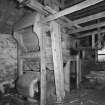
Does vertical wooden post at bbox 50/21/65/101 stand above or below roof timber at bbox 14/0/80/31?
below

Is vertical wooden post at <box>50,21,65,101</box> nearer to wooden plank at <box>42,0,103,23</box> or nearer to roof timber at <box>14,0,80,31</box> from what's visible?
wooden plank at <box>42,0,103,23</box>

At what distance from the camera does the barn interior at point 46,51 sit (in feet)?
8.68

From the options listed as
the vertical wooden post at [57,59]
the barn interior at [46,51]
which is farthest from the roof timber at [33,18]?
the vertical wooden post at [57,59]

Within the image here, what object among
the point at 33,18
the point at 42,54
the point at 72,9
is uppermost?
the point at 33,18

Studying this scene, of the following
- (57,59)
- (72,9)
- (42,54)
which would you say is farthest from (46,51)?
(72,9)

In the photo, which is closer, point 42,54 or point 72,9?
point 72,9

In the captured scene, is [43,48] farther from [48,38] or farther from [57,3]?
[57,3]

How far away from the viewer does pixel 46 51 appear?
2.89m

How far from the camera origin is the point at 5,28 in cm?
342

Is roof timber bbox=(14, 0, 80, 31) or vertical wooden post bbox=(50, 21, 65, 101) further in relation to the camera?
vertical wooden post bbox=(50, 21, 65, 101)

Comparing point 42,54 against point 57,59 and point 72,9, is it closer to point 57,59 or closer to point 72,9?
point 57,59

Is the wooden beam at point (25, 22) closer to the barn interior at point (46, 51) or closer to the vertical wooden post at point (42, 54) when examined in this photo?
the barn interior at point (46, 51)

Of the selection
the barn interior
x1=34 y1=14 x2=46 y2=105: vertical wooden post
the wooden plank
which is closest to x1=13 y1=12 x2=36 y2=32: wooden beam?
the barn interior

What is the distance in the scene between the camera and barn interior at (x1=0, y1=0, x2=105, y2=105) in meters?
2.64
